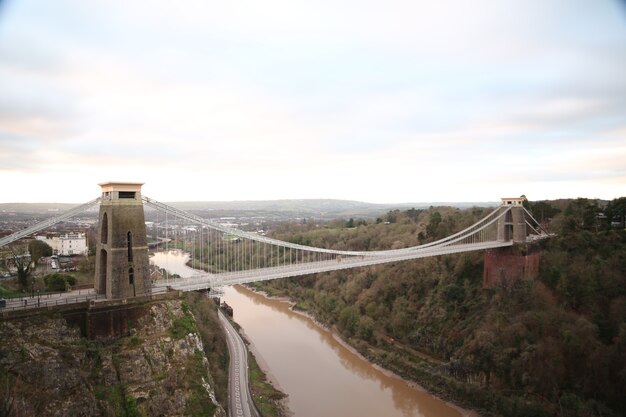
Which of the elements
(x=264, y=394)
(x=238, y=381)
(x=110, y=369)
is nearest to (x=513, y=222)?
(x=264, y=394)

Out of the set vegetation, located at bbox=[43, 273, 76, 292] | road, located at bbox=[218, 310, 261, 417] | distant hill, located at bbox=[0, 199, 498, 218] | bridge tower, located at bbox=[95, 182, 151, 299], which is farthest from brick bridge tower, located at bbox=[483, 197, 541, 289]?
distant hill, located at bbox=[0, 199, 498, 218]

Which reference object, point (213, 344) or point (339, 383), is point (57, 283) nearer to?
point (213, 344)

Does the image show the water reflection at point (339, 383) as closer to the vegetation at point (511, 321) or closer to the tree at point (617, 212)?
the vegetation at point (511, 321)

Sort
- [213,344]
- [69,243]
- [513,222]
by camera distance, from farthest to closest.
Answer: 1. [69,243]
2. [513,222]
3. [213,344]

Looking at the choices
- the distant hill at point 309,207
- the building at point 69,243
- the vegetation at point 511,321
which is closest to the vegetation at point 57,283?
the vegetation at point 511,321

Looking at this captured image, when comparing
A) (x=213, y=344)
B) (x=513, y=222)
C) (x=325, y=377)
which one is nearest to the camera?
(x=213, y=344)

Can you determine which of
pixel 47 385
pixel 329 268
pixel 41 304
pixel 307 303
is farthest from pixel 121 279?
pixel 307 303

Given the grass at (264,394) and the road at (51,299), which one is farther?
the grass at (264,394)
